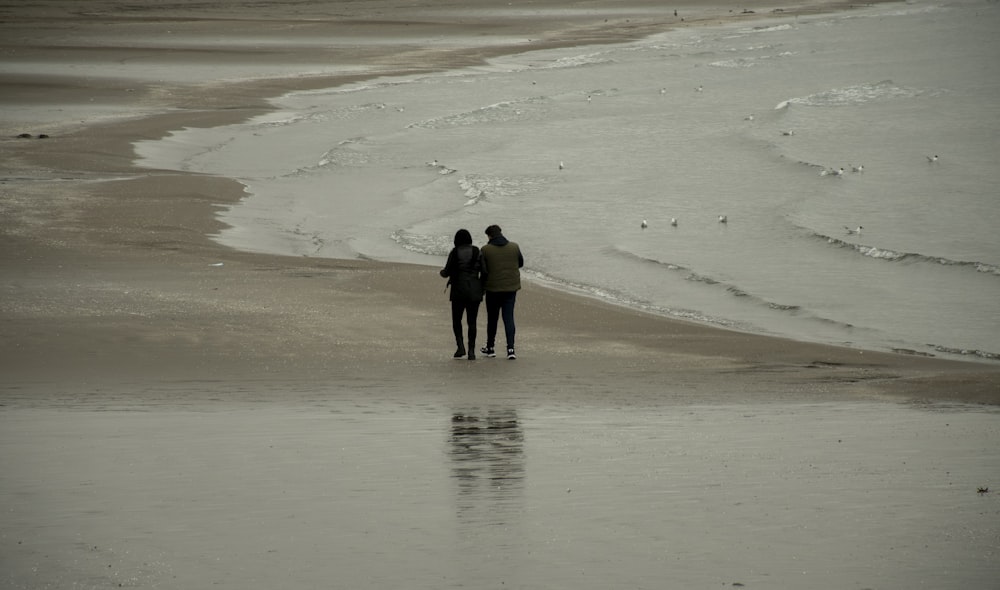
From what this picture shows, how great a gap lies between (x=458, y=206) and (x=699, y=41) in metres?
34.1

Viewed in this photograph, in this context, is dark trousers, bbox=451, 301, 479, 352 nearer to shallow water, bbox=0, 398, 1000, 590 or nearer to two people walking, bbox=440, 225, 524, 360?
two people walking, bbox=440, 225, 524, 360

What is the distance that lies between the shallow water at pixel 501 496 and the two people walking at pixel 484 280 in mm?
2634

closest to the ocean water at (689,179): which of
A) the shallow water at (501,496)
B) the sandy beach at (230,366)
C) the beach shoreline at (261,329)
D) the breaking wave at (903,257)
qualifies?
the breaking wave at (903,257)

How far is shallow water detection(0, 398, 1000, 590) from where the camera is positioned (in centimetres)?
638

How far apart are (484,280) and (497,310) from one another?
334 mm

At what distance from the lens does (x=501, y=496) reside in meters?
7.64

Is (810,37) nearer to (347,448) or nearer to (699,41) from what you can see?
(699,41)

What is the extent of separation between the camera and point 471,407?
416 inches

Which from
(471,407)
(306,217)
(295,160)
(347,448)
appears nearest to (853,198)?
(306,217)

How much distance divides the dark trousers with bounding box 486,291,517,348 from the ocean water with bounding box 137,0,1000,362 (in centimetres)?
259

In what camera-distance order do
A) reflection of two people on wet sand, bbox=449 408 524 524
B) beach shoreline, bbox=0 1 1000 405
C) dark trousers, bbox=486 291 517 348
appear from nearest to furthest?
1. reflection of two people on wet sand, bbox=449 408 524 524
2. beach shoreline, bbox=0 1 1000 405
3. dark trousers, bbox=486 291 517 348

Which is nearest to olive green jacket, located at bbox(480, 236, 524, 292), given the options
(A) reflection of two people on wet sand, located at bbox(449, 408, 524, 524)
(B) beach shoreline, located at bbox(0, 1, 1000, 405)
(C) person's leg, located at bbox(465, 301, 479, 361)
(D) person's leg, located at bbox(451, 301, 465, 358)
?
(C) person's leg, located at bbox(465, 301, 479, 361)

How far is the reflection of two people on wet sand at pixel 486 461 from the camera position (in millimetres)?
7484

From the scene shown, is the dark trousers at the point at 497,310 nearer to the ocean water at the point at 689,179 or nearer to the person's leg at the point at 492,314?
the person's leg at the point at 492,314
